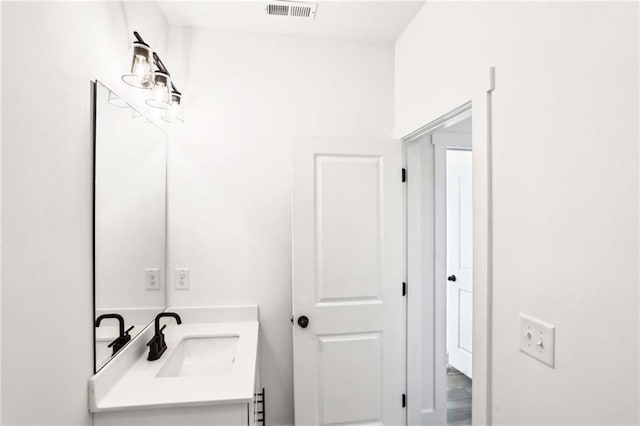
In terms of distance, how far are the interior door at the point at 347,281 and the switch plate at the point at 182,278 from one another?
65cm

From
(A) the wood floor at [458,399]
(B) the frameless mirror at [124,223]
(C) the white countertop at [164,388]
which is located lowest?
(A) the wood floor at [458,399]

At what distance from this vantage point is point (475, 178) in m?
1.22

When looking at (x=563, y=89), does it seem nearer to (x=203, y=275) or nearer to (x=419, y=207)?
(x=419, y=207)

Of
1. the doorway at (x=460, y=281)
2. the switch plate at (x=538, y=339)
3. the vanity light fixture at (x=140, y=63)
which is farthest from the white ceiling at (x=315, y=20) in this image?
the switch plate at (x=538, y=339)

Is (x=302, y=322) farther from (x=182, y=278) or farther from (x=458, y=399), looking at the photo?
(x=458, y=399)

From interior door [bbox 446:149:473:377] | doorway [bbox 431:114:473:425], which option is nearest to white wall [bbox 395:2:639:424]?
doorway [bbox 431:114:473:425]

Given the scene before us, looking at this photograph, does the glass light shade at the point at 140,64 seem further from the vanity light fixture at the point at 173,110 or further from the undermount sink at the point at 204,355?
the undermount sink at the point at 204,355

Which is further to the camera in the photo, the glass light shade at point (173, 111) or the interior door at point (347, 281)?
the interior door at point (347, 281)

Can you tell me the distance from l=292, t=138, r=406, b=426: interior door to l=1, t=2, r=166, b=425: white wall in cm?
97

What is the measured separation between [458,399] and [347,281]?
5.28ft

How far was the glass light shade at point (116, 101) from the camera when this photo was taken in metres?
1.21

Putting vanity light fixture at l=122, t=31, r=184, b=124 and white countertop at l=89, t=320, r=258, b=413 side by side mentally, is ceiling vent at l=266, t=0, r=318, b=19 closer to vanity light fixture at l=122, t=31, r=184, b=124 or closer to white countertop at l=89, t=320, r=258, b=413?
vanity light fixture at l=122, t=31, r=184, b=124

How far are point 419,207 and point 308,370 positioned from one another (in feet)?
3.85

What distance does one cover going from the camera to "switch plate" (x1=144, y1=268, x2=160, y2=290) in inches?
62.5
